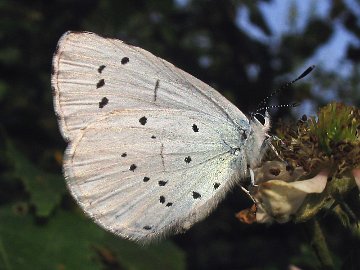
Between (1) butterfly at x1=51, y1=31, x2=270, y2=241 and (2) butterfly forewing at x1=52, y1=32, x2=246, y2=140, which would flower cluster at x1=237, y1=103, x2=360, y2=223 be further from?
(2) butterfly forewing at x1=52, y1=32, x2=246, y2=140

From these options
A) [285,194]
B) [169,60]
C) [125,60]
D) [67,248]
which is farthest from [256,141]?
[169,60]

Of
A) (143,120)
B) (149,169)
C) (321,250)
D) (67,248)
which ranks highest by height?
(321,250)

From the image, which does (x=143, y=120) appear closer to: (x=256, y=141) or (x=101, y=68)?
(x=101, y=68)

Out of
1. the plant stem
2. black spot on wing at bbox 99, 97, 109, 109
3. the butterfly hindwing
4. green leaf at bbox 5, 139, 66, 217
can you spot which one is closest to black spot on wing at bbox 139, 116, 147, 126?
the butterfly hindwing

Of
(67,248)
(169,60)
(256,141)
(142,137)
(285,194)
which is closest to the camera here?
(285,194)

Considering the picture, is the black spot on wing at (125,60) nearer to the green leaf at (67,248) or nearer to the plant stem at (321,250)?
the green leaf at (67,248)
